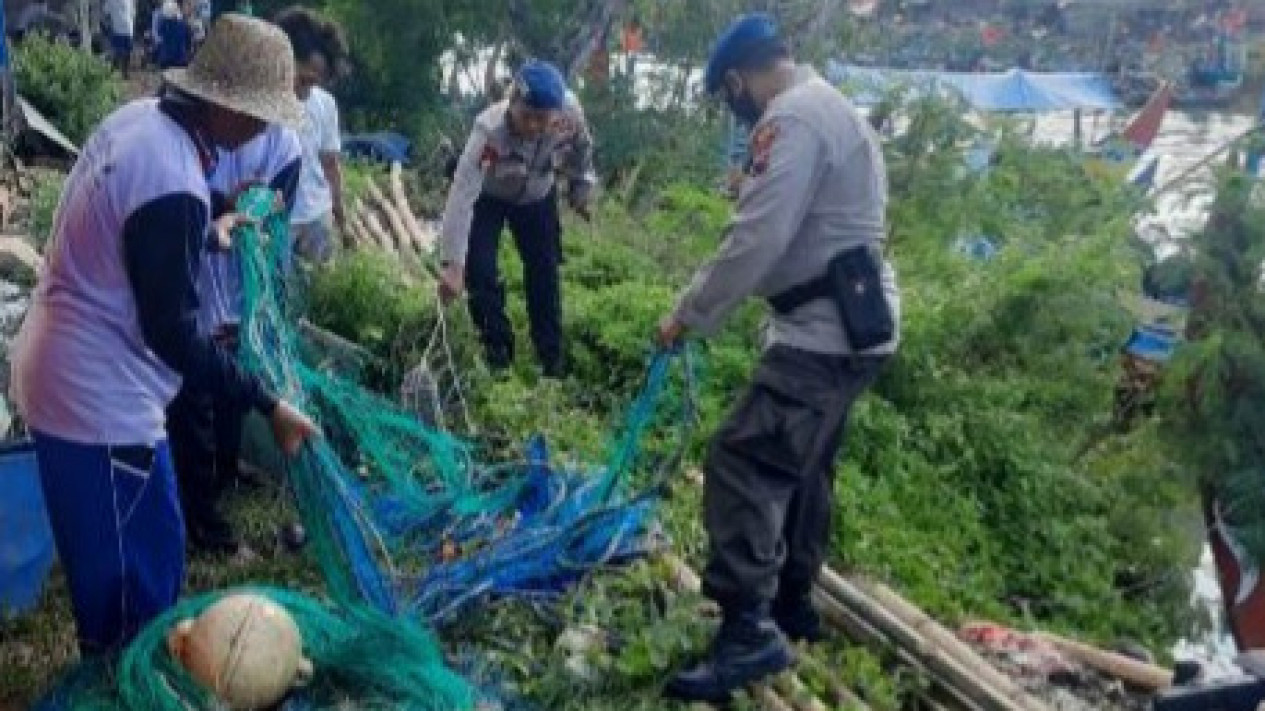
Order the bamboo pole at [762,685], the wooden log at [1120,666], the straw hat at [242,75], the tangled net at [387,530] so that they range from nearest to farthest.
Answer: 1. the straw hat at [242,75]
2. the tangled net at [387,530]
3. the bamboo pole at [762,685]
4. the wooden log at [1120,666]

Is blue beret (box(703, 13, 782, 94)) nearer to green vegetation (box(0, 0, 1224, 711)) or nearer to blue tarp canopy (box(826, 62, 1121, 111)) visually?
green vegetation (box(0, 0, 1224, 711))

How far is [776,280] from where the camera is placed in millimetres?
4305

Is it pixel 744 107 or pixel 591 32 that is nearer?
pixel 744 107

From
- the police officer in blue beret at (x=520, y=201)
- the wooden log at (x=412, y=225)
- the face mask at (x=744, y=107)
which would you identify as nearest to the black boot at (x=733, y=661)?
the face mask at (x=744, y=107)

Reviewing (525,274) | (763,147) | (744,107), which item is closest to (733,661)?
(763,147)

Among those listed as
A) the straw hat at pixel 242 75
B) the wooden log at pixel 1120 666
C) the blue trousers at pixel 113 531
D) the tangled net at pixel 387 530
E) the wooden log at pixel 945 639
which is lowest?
the wooden log at pixel 1120 666

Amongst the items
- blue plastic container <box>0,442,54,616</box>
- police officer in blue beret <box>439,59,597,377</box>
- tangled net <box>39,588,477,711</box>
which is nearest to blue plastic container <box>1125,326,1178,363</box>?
police officer in blue beret <box>439,59,597,377</box>

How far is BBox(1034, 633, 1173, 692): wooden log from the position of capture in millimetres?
5906

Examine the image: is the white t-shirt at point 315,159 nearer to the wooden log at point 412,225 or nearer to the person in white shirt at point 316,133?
the person in white shirt at point 316,133

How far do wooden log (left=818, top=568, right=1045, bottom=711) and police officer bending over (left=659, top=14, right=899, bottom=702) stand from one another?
865mm

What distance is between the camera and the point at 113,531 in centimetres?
363

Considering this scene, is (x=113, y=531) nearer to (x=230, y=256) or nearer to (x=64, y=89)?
(x=230, y=256)

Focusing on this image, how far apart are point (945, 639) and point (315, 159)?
3.49m

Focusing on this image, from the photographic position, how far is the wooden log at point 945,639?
509cm
